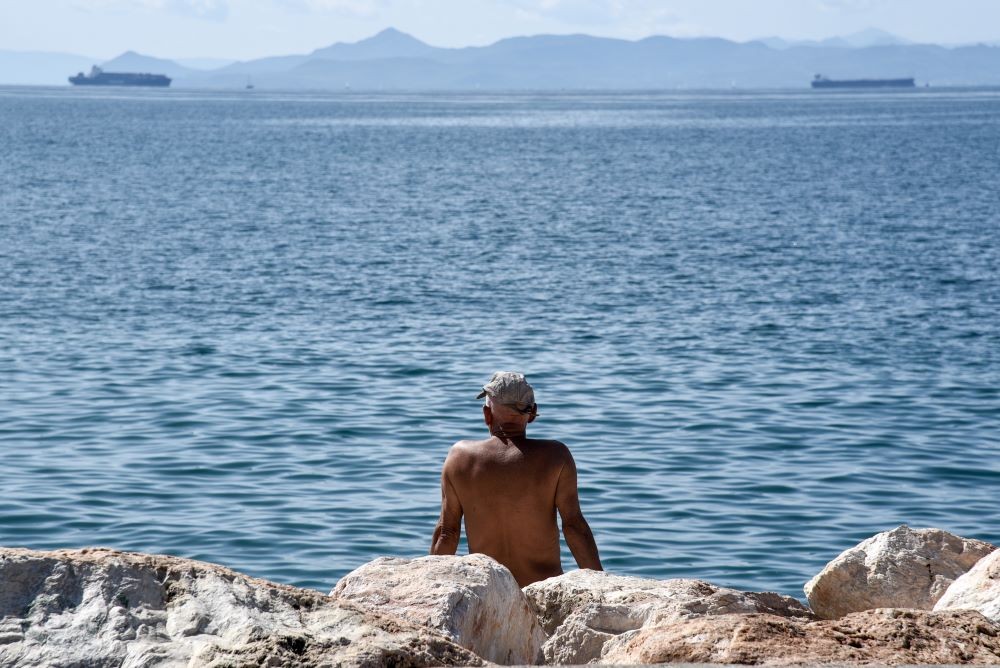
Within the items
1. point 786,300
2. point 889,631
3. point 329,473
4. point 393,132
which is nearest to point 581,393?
point 329,473

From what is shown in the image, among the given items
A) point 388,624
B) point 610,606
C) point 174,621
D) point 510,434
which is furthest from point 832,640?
point 510,434

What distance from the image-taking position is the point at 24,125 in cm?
11694

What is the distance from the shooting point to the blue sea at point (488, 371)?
10.7 metres

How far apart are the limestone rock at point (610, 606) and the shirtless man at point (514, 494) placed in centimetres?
88

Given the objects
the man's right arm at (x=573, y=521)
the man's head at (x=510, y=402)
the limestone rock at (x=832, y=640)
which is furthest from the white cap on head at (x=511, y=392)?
the limestone rock at (x=832, y=640)

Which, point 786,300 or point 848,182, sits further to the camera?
point 848,182

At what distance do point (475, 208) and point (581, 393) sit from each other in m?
29.9

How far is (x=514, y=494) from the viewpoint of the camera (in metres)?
6.95

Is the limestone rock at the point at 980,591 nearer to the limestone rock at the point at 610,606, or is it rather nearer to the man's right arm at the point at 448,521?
the limestone rock at the point at 610,606

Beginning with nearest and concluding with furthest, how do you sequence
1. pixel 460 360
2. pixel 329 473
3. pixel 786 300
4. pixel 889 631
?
pixel 889 631 < pixel 329 473 < pixel 460 360 < pixel 786 300

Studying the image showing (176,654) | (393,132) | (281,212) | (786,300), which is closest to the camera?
(176,654)

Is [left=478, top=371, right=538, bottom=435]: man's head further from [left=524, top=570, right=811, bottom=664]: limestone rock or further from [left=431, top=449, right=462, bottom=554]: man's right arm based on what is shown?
[left=524, top=570, right=811, bottom=664]: limestone rock

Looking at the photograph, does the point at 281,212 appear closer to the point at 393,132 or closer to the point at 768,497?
the point at 768,497

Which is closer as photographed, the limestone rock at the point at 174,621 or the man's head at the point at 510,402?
the limestone rock at the point at 174,621
